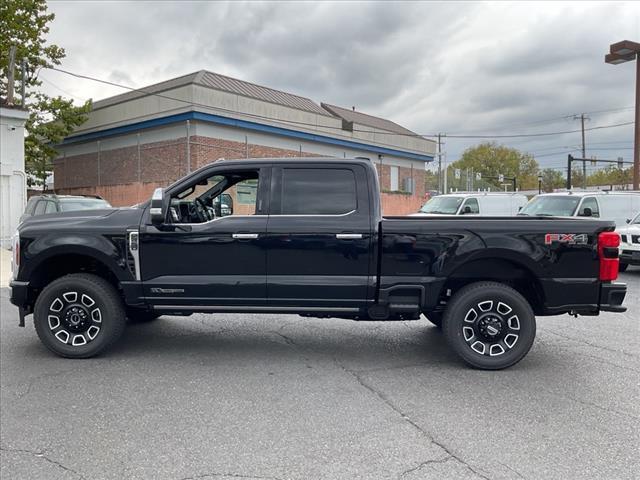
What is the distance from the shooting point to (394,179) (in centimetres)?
3944

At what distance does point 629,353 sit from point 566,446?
9.13 ft

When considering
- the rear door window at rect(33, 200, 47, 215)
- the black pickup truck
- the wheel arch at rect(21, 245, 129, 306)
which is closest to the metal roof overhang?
the rear door window at rect(33, 200, 47, 215)

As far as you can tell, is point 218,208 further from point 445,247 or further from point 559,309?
point 559,309

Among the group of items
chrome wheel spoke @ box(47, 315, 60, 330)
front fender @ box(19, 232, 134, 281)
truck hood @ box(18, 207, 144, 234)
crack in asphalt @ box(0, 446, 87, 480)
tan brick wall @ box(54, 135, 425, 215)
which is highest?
tan brick wall @ box(54, 135, 425, 215)

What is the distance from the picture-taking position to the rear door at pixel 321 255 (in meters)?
5.11

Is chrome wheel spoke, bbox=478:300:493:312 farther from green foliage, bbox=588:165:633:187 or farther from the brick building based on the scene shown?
green foliage, bbox=588:165:633:187

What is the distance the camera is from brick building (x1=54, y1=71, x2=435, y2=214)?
25125mm

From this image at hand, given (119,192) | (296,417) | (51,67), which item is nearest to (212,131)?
(119,192)

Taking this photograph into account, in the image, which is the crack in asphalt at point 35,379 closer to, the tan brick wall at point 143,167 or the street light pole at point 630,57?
the tan brick wall at point 143,167

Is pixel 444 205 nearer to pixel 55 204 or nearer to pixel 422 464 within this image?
pixel 55 204

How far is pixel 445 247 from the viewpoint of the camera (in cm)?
507

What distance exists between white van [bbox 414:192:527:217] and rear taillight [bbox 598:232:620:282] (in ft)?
38.6

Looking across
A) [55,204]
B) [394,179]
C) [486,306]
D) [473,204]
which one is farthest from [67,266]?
[394,179]

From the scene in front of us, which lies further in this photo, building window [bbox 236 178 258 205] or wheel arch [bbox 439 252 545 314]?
building window [bbox 236 178 258 205]
